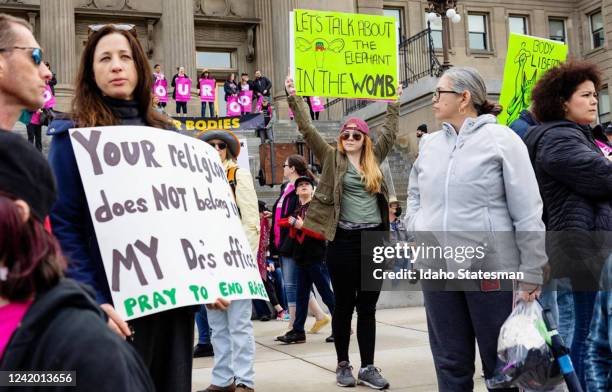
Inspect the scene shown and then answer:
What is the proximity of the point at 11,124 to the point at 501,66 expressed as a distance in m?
37.8

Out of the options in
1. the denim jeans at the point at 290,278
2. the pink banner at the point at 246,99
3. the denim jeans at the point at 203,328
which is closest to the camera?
the denim jeans at the point at 203,328

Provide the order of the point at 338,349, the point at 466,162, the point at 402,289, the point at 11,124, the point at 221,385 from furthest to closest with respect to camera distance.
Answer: the point at 402,289
the point at 338,349
the point at 221,385
the point at 466,162
the point at 11,124

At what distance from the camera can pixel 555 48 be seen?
7508 mm

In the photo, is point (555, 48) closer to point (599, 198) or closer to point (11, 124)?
point (599, 198)

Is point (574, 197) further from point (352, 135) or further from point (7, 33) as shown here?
point (7, 33)

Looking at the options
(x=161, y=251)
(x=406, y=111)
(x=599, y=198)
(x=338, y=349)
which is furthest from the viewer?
(x=406, y=111)

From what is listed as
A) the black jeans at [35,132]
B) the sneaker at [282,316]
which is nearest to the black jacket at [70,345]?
the sneaker at [282,316]

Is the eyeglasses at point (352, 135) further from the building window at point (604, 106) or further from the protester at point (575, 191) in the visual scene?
the building window at point (604, 106)

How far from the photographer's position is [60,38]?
26.4m

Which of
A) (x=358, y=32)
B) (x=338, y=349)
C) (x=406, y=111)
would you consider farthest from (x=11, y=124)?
(x=406, y=111)

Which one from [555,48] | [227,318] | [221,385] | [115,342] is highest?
[555,48]

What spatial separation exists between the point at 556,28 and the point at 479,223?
40.5 metres

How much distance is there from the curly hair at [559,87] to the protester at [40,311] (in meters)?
3.44

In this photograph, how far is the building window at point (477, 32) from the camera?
38.6m
